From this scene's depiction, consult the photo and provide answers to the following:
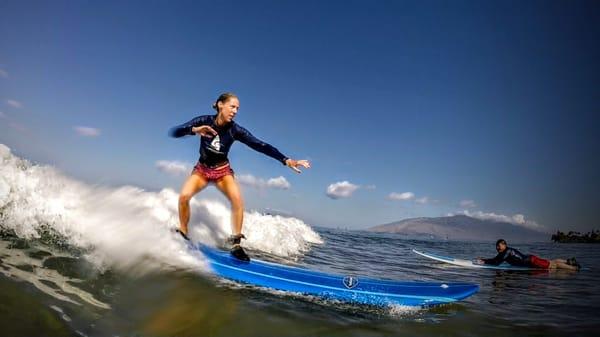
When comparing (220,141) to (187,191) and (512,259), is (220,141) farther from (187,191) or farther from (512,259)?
(512,259)

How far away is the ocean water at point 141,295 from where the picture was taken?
3.61 m

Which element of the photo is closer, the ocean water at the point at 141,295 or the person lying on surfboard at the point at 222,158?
the ocean water at the point at 141,295

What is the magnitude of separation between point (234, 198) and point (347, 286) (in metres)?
2.48

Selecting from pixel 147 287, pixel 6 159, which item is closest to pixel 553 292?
pixel 147 287

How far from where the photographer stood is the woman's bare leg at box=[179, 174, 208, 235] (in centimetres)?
598

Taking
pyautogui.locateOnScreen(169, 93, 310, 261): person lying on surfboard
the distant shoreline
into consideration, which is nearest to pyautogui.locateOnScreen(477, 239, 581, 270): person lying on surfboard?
pyautogui.locateOnScreen(169, 93, 310, 261): person lying on surfboard

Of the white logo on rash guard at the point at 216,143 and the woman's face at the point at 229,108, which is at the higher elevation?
the woman's face at the point at 229,108

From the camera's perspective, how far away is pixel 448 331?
4227 millimetres

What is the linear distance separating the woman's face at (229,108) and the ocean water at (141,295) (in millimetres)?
2692

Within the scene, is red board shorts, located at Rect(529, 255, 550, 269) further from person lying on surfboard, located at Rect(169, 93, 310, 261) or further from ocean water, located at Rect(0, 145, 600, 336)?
person lying on surfboard, located at Rect(169, 93, 310, 261)

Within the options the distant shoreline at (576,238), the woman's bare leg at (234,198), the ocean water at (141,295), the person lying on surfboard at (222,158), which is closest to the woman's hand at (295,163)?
the person lying on surfboard at (222,158)

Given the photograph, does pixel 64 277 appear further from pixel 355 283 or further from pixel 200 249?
pixel 355 283

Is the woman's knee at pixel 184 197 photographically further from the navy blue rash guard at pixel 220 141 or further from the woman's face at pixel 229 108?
the woman's face at pixel 229 108

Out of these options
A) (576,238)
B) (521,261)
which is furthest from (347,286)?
(576,238)
